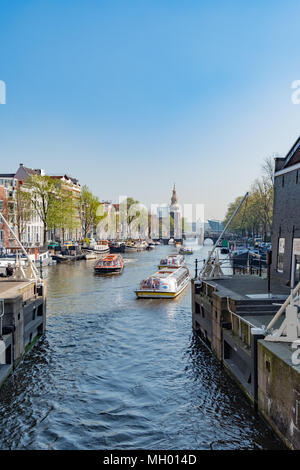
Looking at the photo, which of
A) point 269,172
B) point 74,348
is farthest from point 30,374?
point 269,172

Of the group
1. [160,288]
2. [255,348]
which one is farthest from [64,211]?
[255,348]

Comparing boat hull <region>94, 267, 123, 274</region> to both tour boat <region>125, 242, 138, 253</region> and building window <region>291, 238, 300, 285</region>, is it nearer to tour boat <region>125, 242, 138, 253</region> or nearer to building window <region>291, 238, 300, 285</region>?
building window <region>291, 238, 300, 285</region>

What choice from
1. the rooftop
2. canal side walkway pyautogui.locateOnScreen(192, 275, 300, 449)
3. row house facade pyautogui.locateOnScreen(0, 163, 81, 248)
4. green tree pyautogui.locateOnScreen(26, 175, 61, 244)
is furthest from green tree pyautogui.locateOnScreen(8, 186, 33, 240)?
canal side walkway pyautogui.locateOnScreen(192, 275, 300, 449)

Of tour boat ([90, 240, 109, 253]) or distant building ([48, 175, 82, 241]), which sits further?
distant building ([48, 175, 82, 241])

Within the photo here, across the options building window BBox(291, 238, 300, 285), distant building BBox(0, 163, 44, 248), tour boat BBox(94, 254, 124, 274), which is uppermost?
distant building BBox(0, 163, 44, 248)

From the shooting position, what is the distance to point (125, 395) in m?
14.2

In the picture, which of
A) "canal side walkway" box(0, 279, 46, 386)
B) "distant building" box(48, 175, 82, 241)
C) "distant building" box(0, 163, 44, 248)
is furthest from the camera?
"distant building" box(48, 175, 82, 241)

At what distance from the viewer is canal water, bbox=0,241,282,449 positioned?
11.2 m

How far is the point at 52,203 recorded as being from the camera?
77.1 m

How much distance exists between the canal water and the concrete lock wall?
60 cm

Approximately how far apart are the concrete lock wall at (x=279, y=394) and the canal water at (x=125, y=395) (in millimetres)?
602

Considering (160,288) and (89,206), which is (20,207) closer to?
(89,206)

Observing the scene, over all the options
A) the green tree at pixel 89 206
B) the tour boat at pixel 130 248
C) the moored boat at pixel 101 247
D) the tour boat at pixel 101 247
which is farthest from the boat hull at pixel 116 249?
the green tree at pixel 89 206

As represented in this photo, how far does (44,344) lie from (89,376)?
503 centimetres
